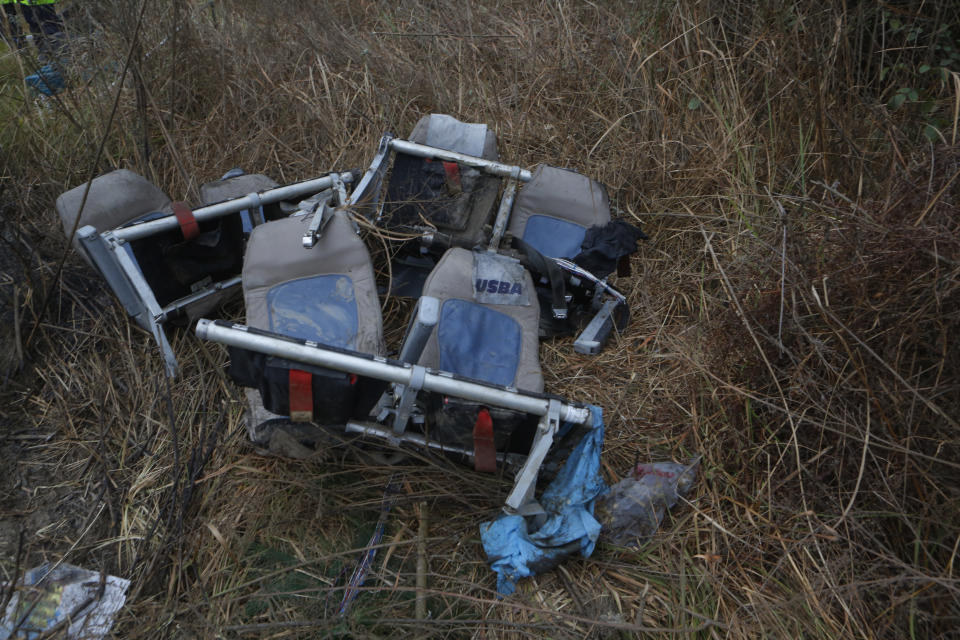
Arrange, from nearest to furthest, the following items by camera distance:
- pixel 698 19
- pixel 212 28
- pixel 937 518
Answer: pixel 937 518 → pixel 698 19 → pixel 212 28

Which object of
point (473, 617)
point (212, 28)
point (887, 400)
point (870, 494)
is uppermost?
point (212, 28)

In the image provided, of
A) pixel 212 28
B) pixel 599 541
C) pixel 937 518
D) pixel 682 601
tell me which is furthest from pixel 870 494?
pixel 212 28

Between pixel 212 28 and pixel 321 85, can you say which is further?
pixel 212 28

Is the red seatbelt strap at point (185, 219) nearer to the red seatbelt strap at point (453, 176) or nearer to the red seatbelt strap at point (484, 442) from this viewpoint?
the red seatbelt strap at point (453, 176)

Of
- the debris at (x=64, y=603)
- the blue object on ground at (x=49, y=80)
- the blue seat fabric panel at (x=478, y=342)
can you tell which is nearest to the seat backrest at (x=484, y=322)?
the blue seat fabric panel at (x=478, y=342)

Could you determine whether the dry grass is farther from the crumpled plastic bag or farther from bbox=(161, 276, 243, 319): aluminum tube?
bbox=(161, 276, 243, 319): aluminum tube

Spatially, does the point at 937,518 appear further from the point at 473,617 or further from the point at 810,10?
the point at 810,10

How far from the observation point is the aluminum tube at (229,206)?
95.7 inches

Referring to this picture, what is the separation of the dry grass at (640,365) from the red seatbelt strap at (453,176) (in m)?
0.64

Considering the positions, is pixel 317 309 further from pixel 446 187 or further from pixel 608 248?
pixel 608 248

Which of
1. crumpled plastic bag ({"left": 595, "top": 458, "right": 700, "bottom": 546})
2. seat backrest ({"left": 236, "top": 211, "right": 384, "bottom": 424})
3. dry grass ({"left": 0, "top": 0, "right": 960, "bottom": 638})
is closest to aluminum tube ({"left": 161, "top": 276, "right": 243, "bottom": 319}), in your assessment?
dry grass ({"left": 0, "top": 0, "right": 960, "bottom": 638})

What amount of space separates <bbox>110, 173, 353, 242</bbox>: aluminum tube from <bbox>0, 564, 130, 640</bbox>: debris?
1.20 meters

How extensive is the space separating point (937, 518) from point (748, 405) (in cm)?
61

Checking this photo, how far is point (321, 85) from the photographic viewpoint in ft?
13.3
